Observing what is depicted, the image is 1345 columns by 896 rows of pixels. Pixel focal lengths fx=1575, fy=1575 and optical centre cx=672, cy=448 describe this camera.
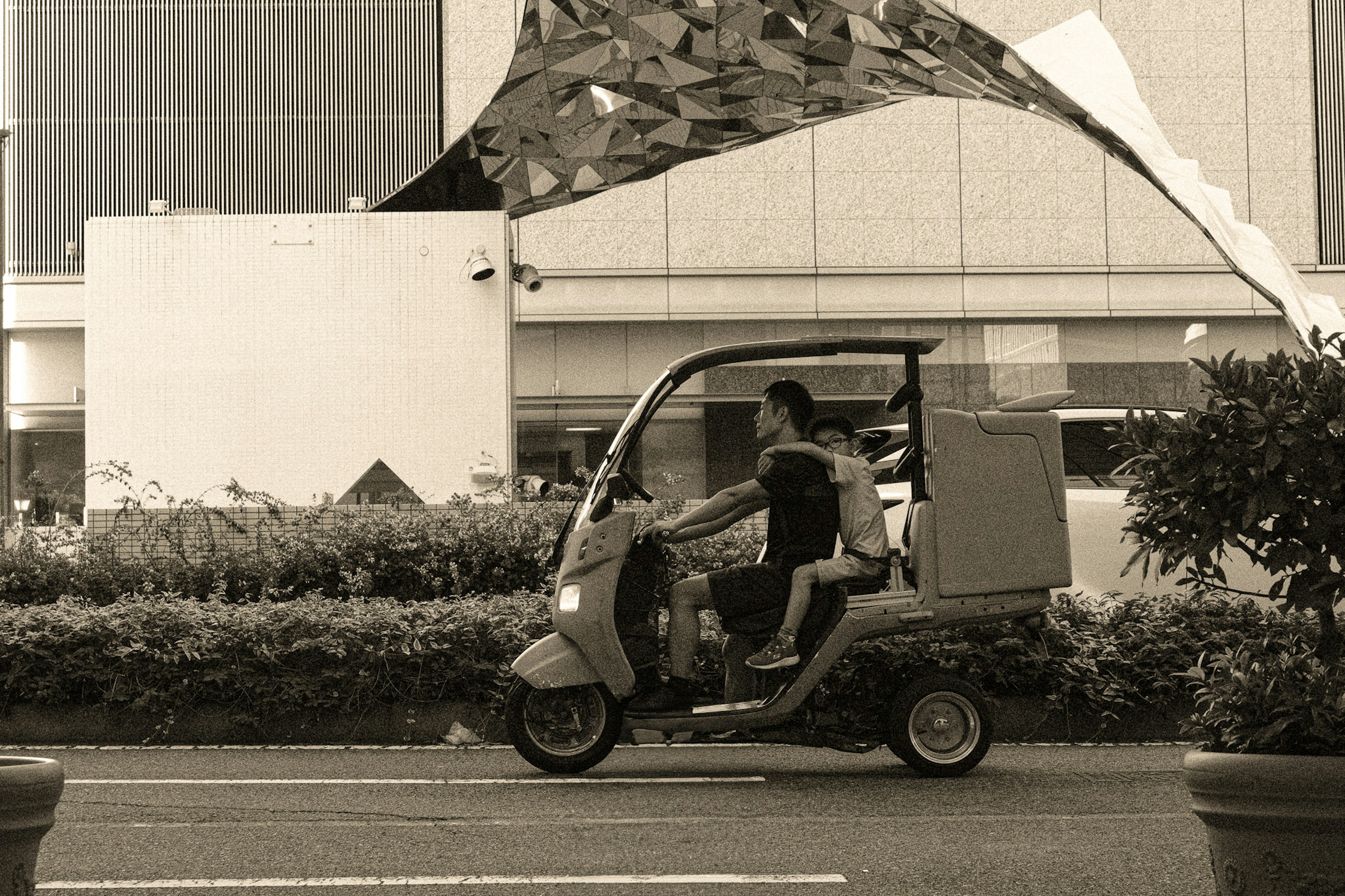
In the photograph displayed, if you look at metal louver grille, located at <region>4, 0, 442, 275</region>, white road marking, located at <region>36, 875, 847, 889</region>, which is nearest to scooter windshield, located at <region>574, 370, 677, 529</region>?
white road marking, located at <region>36, 875, 847, 889</region>

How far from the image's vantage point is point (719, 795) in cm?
756

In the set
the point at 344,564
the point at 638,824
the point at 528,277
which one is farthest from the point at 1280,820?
the point at 528,277

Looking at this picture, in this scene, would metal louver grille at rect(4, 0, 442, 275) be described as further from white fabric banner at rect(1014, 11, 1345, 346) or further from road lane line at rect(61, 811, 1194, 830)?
road lane line at rect(61, 811, 1194, 830)

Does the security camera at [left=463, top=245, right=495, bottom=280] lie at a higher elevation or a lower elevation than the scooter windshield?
higher

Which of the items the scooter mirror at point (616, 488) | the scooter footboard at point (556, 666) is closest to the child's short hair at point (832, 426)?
the scooter mirror at point (616, 488)

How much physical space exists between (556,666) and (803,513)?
4.91ft

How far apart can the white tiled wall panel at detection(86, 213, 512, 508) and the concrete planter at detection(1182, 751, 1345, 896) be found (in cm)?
1533

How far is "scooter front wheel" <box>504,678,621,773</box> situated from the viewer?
797 cm

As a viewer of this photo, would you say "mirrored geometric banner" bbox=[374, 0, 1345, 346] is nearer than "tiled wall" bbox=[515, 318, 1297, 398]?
Yes

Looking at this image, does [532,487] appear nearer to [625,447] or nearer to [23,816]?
[625,447]

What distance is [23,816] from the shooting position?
10.9 ft

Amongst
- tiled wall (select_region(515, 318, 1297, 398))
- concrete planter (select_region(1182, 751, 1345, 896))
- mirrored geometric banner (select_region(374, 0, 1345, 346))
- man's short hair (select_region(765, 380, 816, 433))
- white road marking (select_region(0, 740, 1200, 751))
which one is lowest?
white road marking (select_region(0, 740, 1200, 751))

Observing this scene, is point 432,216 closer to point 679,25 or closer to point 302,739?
point 679,25

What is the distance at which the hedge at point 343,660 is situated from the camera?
9.53 meters
